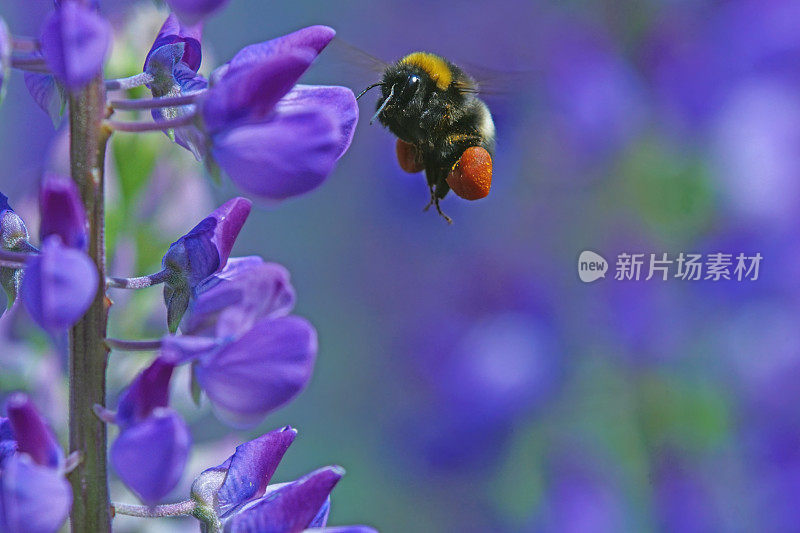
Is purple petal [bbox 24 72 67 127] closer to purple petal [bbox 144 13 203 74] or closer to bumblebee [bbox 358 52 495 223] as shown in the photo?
purple petal [bbox 144 13 203 74]

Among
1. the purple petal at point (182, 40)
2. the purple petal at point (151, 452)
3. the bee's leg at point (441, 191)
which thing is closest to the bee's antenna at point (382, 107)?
the bee's leg at point (441, 191)

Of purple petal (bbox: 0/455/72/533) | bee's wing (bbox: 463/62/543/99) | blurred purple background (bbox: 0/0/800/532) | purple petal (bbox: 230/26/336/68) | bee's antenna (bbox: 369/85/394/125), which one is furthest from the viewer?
blurred purple background (bbox: 0/0/800/532)

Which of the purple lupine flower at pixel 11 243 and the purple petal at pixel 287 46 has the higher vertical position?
the purple petal at pixel 287 46

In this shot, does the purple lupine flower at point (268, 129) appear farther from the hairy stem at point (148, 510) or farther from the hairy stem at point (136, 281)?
the hairy stem at point (148, 510)

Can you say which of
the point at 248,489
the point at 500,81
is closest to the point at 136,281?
the point at 248,489

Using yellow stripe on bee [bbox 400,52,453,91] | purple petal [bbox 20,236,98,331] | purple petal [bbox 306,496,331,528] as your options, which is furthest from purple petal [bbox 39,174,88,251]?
yellow stripe on bee [bbox 400,52,453,91]

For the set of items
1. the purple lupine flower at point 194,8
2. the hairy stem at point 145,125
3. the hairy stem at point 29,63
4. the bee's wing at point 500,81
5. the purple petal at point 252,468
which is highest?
the bee's wing at point 500,81
